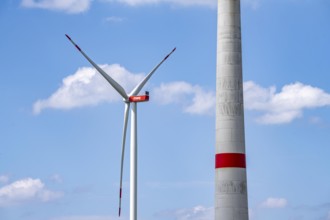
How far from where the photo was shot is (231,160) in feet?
269

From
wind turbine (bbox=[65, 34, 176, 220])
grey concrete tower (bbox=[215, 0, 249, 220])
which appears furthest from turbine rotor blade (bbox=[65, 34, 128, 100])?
grey concrete tower (bbox=[215, 0, 249, 220])

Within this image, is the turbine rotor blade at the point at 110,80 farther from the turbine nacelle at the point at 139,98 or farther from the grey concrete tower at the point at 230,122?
the grey concrete tower at the point at 230,122

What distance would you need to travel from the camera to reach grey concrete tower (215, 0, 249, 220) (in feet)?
268

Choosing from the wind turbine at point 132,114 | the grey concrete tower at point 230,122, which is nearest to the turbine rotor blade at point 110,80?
the wind turbine at point 132,114

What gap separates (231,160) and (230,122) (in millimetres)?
3989

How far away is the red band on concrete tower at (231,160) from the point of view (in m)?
81.8

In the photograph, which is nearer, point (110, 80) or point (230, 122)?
point (230, 122)

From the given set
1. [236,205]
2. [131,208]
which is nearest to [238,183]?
[236,205]

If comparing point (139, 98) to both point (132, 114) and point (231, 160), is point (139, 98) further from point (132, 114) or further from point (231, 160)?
point (231, 160)

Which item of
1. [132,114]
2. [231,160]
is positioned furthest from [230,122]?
[132,114]

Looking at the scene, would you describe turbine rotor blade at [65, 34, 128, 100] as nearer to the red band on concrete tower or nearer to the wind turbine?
the wind turbine

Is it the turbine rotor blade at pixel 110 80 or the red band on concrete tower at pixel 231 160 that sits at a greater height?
the turbine rotor blade at pixel 110 80

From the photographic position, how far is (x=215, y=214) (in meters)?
82.7

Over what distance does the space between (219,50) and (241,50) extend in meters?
2.39
